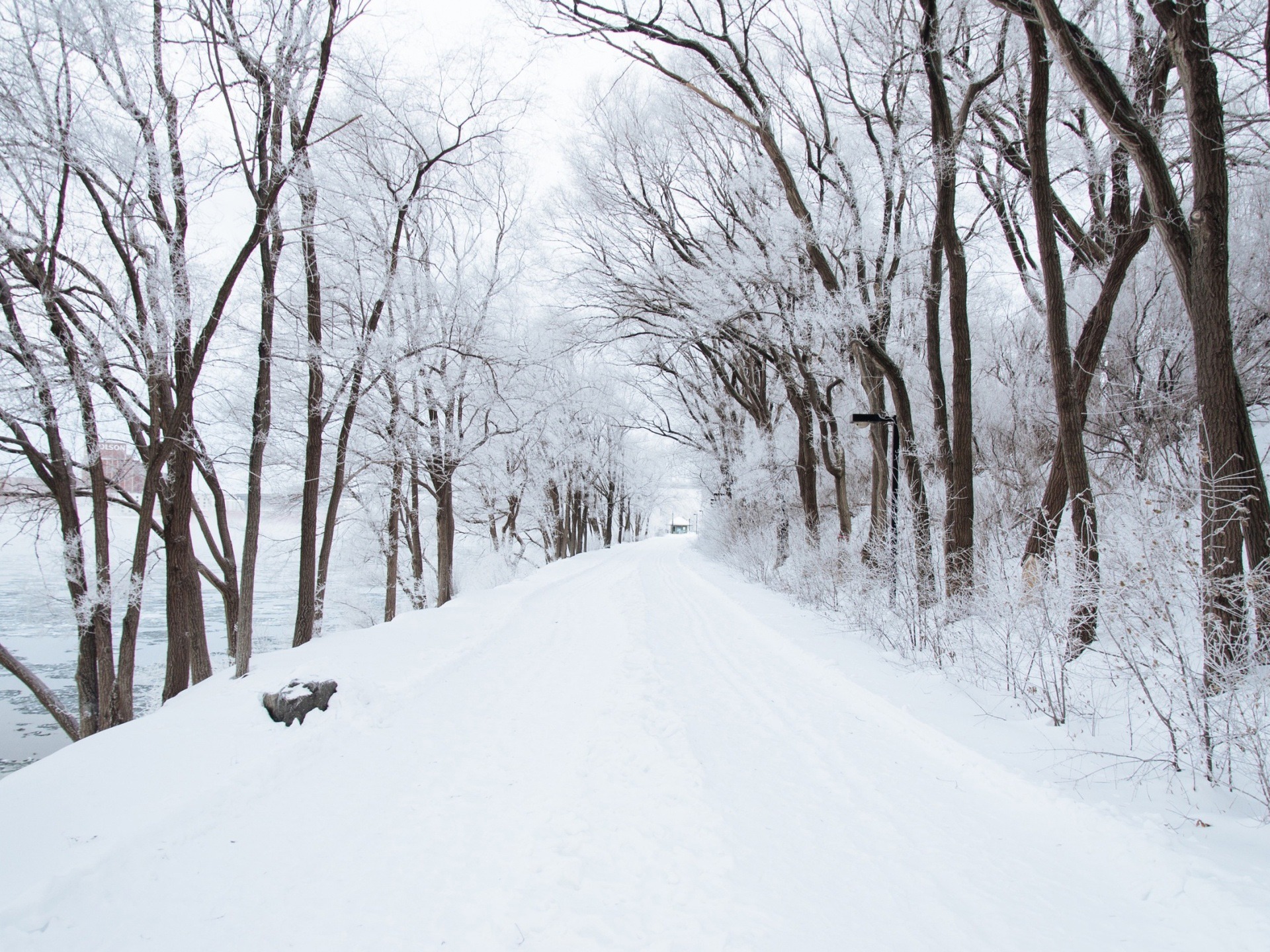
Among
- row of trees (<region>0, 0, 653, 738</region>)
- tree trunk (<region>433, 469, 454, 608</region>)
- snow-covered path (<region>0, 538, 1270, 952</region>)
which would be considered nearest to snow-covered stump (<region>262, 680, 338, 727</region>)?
snow-covered path (<region>0, 538, 1270, 952</region>)

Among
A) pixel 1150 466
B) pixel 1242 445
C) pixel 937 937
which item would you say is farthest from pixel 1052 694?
pixel 1150 466

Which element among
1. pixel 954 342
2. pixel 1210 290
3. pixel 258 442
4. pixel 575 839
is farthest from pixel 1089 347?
pixel 258 442

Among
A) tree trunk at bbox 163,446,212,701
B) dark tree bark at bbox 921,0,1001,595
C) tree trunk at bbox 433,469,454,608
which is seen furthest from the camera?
tree trunk at bbox 433,469,454,608

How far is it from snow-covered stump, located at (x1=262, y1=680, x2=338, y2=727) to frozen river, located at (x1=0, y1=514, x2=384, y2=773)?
25.2ft

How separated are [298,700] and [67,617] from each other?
28.3ft

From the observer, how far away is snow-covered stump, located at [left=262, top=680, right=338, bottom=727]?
475 cm

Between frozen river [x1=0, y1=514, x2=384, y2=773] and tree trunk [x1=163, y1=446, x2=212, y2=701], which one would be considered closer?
tree trunk [x1=163, y1=446, x2=212, y2=701]

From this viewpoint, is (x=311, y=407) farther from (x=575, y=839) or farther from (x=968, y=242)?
(x=968, y=242)

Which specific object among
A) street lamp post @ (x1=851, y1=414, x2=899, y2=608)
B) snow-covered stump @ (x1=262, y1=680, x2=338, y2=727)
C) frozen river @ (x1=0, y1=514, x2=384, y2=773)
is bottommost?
frozen river @ (x1=0, y1=514, x2=384, y2=773)

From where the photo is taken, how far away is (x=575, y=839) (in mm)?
3109

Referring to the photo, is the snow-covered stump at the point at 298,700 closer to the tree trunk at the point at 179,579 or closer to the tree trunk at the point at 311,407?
the tree trunk at the point at 179,579

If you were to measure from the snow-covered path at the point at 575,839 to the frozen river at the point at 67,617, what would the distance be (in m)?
8.20

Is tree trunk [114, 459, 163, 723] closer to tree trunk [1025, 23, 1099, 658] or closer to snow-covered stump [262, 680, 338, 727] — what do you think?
snow-covered stump [262, 680, 338, 727]

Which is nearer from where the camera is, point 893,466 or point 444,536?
point 893,466
